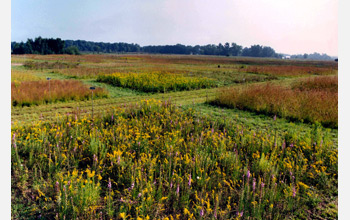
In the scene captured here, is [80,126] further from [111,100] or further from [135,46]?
[135,46]

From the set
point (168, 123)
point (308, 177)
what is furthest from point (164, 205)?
point (168, 123)

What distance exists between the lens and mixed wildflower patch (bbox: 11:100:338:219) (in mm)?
3574

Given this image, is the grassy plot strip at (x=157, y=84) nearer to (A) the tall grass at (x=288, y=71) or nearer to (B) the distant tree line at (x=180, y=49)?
(A) the tall grass at (x=288, y=71)

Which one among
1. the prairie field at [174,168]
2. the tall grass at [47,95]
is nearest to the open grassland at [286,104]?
the prairie field at [174,168]

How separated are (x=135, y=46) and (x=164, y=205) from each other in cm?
17142

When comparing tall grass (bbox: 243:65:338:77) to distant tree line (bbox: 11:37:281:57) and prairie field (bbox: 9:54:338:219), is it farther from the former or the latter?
distant tree line (bbox: 11:37:281:57)

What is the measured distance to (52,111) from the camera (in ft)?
31.4

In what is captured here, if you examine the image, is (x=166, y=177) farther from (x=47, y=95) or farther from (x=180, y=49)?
(x=180, y=49)

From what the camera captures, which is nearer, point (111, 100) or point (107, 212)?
point (107, 212)

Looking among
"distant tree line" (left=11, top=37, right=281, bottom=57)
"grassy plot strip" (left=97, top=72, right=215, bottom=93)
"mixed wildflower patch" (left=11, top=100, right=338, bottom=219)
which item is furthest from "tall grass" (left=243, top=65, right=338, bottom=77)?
"distant tree line" (left=11, top=37, right=281, bottom=57)

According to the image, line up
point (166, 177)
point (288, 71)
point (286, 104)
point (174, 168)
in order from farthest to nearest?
point (288, 71), point (286, 104), point (174, 168), point (166, 177)

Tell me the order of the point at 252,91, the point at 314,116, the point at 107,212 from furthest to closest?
the point at 252,91 < the point at 314,116 < the point at 107,212

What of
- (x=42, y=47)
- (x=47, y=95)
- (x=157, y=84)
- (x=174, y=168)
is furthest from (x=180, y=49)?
(x=174, y=168)

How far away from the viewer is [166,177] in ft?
13.9
